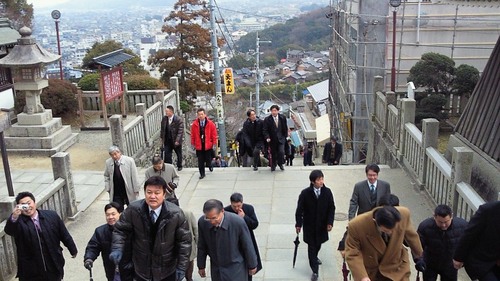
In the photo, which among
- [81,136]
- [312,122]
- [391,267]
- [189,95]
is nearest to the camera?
[391,267]

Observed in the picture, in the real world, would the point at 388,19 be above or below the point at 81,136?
above

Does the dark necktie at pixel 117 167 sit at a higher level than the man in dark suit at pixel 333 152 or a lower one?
higher

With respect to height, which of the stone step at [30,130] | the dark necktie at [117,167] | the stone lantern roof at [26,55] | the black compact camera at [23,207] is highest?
the stone lantern roof at [26,55]

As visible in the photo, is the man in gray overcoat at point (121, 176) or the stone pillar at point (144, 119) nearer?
the man in gray overcoat at point (121, 176)

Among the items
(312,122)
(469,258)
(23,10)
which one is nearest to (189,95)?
(23,10)

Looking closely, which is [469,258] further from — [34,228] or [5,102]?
[5,102]

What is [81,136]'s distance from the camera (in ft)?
47.6

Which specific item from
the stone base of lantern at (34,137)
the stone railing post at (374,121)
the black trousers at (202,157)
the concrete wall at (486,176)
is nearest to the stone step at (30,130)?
the stone base of lantern at (34,137)

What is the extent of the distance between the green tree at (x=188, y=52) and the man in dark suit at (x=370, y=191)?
17.4 meters

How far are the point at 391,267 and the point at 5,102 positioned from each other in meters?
15.0

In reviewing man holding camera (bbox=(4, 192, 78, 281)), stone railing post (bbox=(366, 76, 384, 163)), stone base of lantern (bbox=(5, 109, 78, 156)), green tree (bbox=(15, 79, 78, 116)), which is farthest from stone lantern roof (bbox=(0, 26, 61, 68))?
stone railing post (bbox=(366, 76, 384, 163))

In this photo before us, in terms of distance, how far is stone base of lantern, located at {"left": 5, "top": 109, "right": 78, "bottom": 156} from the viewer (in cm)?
1275

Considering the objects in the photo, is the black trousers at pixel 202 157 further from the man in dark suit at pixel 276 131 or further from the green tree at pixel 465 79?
the green tree at pixel 465 79

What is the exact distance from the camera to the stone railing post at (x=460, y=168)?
662 centimetres
